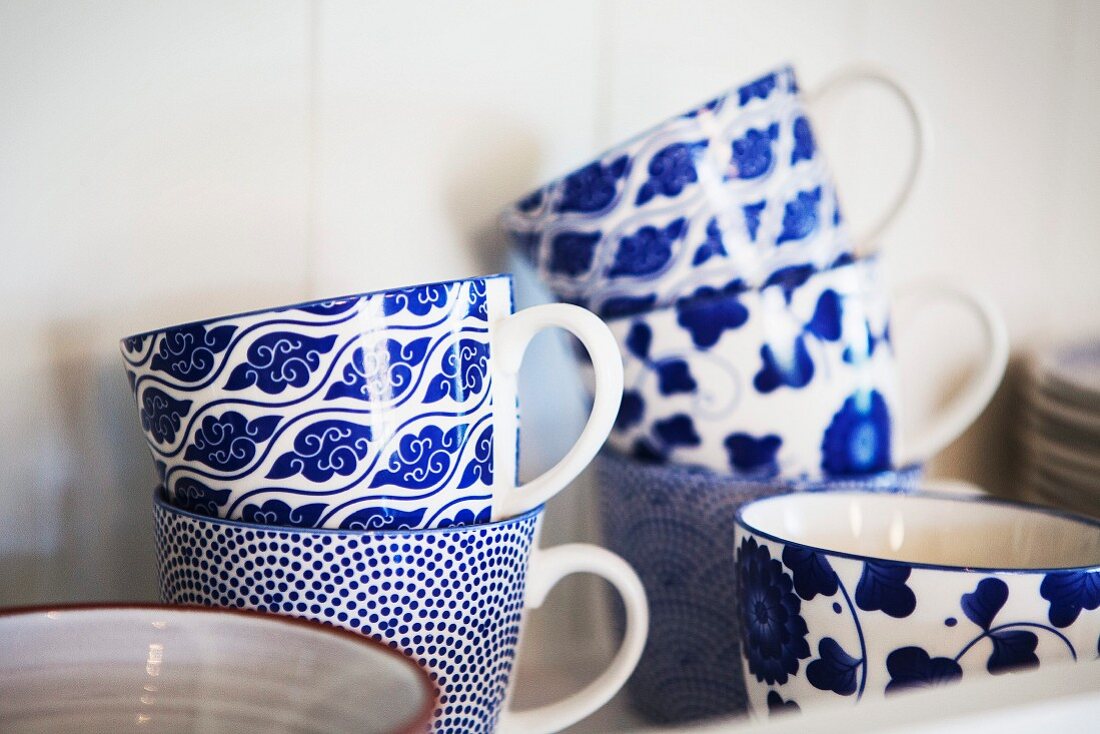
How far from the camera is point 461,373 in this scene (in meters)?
0.42

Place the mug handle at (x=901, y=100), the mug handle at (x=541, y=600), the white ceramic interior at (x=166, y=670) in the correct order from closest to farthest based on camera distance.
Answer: the white ceramic interior at (x=166, y=670) → the mug handle at (x=541, y=600) → the mug handle at (x=901, y=100)

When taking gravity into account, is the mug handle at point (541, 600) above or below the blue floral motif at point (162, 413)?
below

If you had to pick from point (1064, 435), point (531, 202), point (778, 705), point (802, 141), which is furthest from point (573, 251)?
point (1064, 435)

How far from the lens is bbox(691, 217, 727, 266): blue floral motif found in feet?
1.76

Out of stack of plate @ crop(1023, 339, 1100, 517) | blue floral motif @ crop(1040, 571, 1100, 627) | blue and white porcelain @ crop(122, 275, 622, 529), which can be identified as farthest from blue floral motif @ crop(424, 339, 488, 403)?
stack of plate @ crop(1023, 339, 1100, 517)

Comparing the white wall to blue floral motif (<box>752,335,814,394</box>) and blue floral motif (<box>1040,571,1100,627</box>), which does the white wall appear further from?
blue floral motif (<box>1040,571,1100,627</box>)

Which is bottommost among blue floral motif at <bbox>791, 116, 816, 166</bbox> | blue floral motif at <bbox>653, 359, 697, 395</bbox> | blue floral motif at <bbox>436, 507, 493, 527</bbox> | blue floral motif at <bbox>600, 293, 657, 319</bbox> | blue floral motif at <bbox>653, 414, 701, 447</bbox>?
blue floral motif at <bbox>436, 507, 493, 527</bbox>

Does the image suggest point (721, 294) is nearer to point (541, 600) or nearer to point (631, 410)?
point (631, 410)

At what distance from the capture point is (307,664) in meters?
0.34

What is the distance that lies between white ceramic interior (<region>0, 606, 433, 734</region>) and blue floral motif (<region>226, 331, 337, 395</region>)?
3.3 inches

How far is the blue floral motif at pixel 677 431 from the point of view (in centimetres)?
55

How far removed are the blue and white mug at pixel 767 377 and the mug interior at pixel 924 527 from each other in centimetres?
4

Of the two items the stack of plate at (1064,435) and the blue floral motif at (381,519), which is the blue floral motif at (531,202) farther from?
the stack of plate at (1064,435)

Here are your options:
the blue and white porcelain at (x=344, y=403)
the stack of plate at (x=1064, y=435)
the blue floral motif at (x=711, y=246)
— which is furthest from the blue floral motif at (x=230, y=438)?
the stack of plate at (x=1064, y=435)
